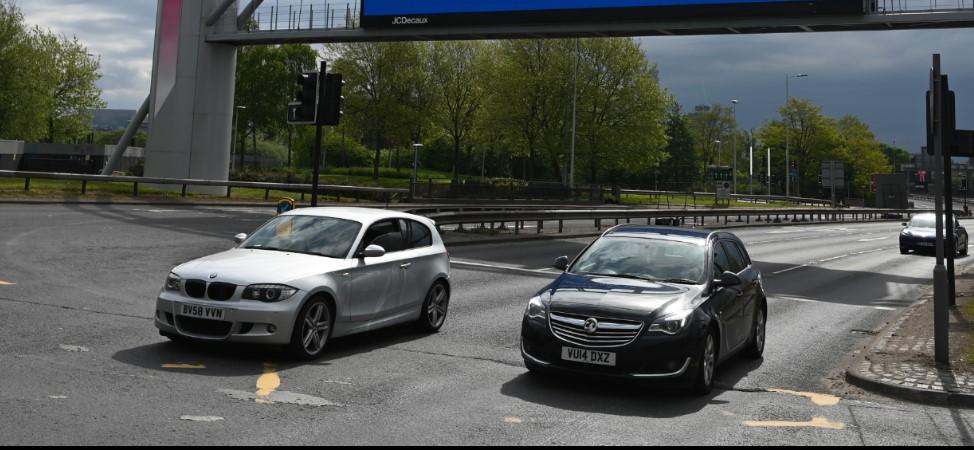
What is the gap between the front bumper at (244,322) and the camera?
791cm

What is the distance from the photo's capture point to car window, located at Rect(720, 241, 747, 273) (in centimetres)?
931

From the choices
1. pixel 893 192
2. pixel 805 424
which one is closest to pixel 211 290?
pixel 805 424

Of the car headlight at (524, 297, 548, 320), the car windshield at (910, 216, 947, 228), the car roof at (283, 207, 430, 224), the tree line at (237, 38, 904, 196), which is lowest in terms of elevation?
the car headlight at (524, 297, 548, 320)

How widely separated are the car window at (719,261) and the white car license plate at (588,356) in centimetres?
182

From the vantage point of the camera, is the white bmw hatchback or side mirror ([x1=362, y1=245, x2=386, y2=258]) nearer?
the white bmw hatchback

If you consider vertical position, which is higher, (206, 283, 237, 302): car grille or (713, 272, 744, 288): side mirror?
(713, 272, 744, 288): side mirror

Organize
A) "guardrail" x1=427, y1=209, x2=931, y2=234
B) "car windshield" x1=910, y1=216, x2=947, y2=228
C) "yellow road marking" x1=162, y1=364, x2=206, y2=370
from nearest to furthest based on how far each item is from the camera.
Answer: "yellow road marking" x1=162, y1=364, x2=206, y2=370 < "guardrail" x1=427, y1=209, x2=931, y2=234 < "car windshield" x1=910, y1=216, x2=947, y2=228

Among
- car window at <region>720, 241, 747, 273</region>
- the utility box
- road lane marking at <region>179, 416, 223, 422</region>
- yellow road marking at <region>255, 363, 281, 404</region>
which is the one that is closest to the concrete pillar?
car window at <region>720, 241, 747, 273</region>

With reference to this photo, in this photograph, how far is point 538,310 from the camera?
7727mm

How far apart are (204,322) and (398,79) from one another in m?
56.8

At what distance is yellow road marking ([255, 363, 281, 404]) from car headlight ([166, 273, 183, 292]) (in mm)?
1129

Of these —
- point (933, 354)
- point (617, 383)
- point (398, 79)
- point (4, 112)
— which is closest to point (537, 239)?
point (933, 354)

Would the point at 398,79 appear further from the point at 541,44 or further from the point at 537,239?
the point at 537,239

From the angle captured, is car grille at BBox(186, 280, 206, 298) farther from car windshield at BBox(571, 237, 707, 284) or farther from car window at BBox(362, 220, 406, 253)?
car windshield at BBox(571, 237, 707, 284)
